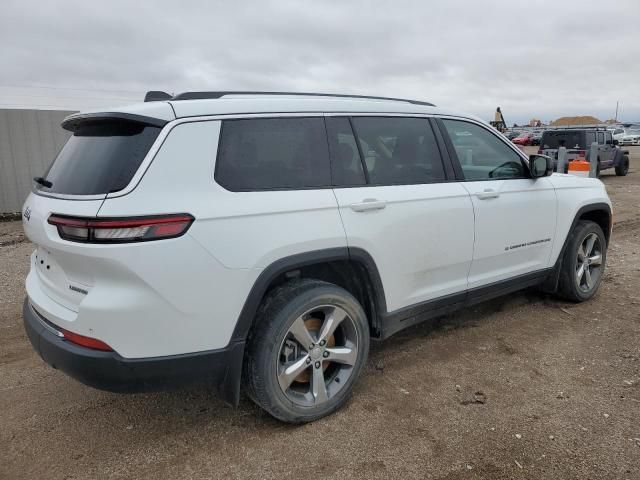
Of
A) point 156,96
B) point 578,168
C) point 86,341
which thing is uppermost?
point 156,96

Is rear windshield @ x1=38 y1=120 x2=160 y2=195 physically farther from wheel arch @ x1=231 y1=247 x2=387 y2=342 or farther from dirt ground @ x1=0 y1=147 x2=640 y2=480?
dirt ground @ x1=0 y1=147 x2=640 y2=480

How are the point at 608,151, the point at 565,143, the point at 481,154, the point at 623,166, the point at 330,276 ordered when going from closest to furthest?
the point at 330,276 < the point at 481,154 < the point at 565,143 < the point at 608,151 < the point at 623,166

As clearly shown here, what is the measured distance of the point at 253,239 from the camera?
2506 millimetres

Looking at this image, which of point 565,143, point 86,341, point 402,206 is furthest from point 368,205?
point 565,143

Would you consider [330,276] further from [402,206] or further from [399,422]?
[399,422]

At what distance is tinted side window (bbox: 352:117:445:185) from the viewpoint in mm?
3176

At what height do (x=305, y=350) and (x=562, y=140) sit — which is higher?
(x=562, y=140)

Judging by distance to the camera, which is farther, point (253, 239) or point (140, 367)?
point (253, 239)

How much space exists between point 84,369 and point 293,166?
146 cm

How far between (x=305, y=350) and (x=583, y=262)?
10.5 feet

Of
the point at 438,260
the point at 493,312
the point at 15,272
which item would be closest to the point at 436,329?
the point at 493,312

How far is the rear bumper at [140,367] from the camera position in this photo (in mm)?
2312

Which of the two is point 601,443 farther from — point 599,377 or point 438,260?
point 438,260

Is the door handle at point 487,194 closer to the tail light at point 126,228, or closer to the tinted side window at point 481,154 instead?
the tinted side window at point 481,154
